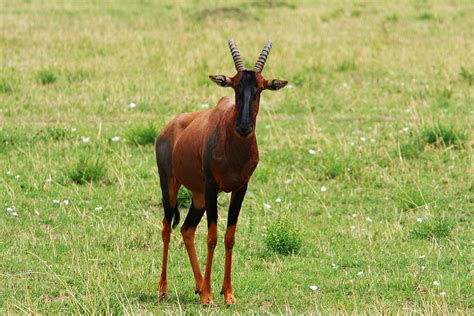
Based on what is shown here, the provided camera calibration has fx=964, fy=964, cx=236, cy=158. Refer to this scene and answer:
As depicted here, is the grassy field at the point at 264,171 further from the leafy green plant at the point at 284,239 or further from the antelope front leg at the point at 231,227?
the antelope front leg at the point at 231,227

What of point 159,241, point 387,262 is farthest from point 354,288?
point 159,241

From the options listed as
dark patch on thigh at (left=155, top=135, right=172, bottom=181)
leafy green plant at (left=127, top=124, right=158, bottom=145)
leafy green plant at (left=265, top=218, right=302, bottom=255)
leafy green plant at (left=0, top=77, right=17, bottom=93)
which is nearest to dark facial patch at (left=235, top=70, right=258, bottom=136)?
dark patch on thigh at (left=155, top=135, right=172, bottom=181)

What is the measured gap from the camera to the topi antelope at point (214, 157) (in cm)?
707

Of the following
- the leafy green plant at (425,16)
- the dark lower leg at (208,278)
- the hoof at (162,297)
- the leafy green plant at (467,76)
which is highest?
the dark lower leg at (208,278)

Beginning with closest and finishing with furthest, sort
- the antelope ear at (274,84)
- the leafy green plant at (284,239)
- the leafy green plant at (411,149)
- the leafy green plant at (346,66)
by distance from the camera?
the antelope ear at (274,84) → the leafy green plant at (284,239) → the leafy green plant at (411,149) → the leafy green plant at (346,66)

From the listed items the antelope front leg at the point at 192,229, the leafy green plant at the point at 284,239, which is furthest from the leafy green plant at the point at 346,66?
the antelope front leg at the point at 192,229

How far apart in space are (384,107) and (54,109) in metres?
5.14

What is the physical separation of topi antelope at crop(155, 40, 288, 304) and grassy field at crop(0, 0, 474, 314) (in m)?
0.46

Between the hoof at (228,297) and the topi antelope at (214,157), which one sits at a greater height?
the topi antelope at (214,157)

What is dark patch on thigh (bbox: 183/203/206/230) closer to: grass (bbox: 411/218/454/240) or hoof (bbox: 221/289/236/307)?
hoof (bbox: 221/289/236/307)

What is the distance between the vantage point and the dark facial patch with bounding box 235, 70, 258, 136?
696 cm

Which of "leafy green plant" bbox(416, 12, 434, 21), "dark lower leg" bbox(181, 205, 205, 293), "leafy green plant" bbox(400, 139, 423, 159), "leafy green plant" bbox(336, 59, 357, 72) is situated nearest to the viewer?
"dark lower leg" bbox(181, 205, 205, 293)

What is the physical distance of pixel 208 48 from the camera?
19.9 m

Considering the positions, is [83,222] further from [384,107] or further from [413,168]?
[384,107]
